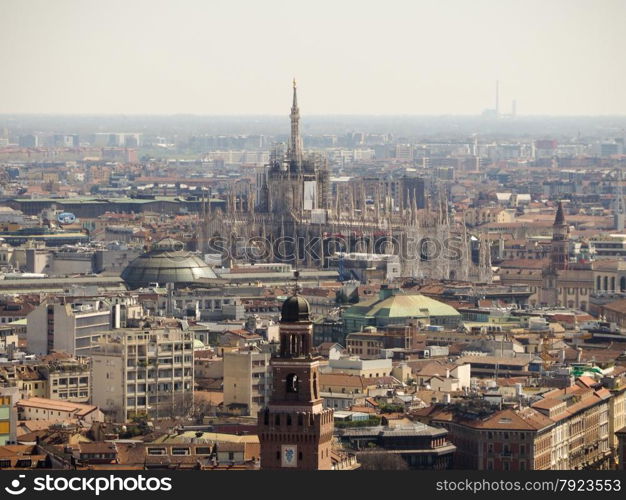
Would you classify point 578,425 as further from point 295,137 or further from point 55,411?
point 295,137

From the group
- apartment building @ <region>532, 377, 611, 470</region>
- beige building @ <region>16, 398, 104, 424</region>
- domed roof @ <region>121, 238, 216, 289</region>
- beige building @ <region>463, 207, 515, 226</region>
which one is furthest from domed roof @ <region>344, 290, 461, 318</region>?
beige building @ <region>463, 207, 515, 226</region>

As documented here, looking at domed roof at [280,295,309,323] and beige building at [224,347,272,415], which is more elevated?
domed roof at [280,295,309,323]

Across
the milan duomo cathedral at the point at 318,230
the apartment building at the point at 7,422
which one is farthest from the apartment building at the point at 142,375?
A: the milan duomo cathedral at the point at 318,230

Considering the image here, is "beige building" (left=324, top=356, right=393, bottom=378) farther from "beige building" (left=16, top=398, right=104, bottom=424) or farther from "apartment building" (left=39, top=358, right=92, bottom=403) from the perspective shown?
"beige building" (left=16, top=398, right=104, bottom=424)

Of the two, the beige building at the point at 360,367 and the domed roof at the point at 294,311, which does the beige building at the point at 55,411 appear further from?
the domed roof at the point at 294,311

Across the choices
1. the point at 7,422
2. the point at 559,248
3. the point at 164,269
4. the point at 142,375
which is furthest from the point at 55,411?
the point at 559,248

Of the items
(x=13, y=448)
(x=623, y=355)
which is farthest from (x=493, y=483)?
(x=623, y=355)
